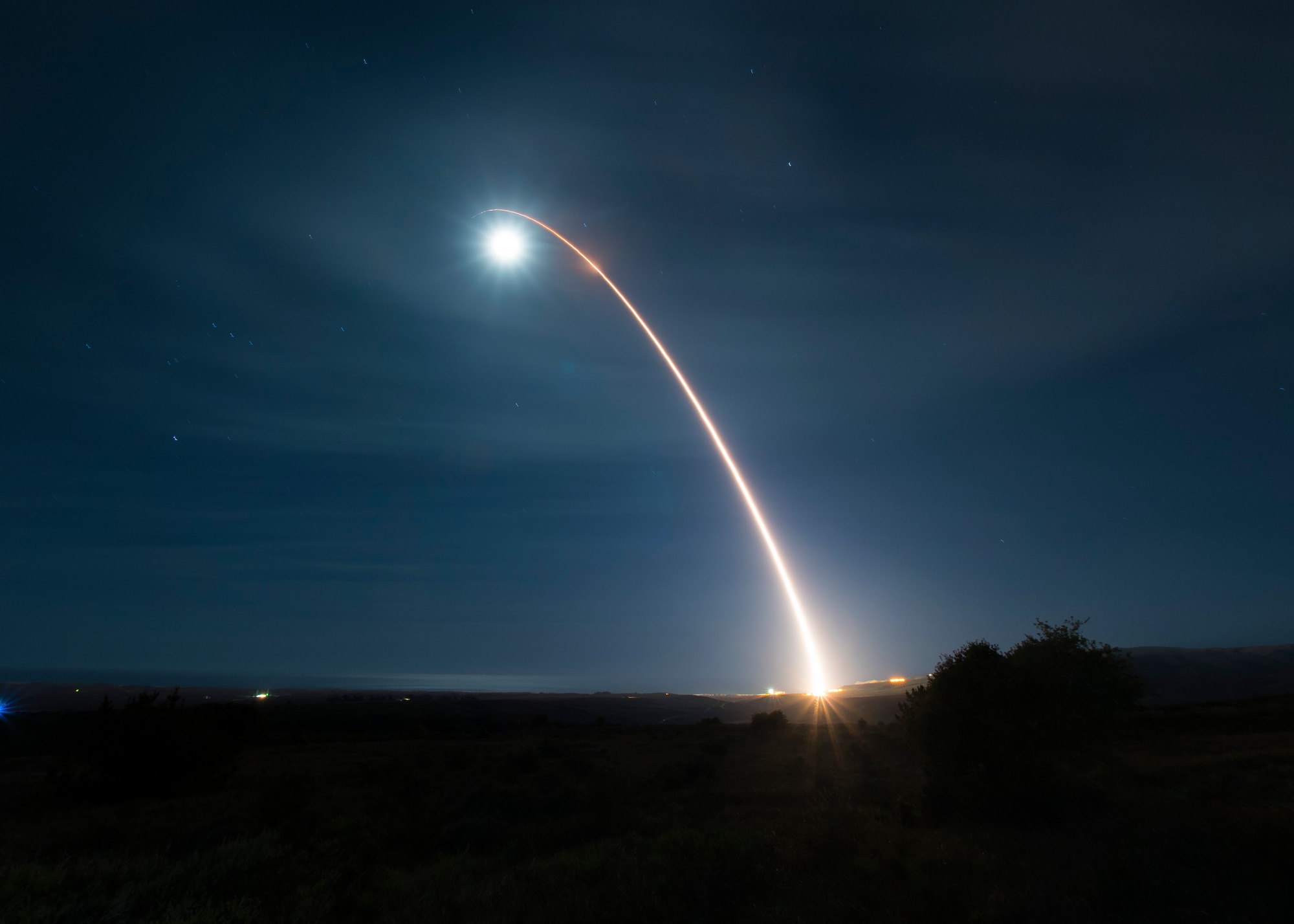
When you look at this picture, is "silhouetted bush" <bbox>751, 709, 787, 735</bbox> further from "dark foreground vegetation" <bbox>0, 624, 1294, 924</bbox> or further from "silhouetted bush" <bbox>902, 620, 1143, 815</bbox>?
"silhouetted bush" <bbox>902, 620, 1143, 815</bbox>

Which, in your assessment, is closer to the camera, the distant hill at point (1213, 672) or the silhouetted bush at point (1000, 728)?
the silhouetted bush at point (1000, 728)

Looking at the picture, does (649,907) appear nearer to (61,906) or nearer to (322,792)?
(61,906)

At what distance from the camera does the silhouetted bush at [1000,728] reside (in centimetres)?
1589

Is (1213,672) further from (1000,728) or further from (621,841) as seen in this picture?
(621,841)

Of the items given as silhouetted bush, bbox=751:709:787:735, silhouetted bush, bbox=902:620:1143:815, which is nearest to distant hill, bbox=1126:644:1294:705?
silhouetted bush, bbox=751:709:787:735

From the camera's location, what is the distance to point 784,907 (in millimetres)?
9523

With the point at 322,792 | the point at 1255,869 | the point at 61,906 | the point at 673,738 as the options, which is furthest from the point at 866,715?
the point at 61,906

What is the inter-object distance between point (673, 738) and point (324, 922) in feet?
127

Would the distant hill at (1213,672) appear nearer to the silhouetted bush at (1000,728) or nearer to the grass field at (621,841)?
the silhouetted bush at (1000,728)

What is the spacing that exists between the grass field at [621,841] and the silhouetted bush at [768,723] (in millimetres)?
20063

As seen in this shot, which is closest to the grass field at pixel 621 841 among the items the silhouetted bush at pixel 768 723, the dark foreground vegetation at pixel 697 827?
the dark foreground vegetation at pixel 697 827

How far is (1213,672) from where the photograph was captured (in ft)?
353

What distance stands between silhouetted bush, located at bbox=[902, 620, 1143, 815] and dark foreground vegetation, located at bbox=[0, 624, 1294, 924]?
0.30 ft

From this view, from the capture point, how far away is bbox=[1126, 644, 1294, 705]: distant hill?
91.4 metres
